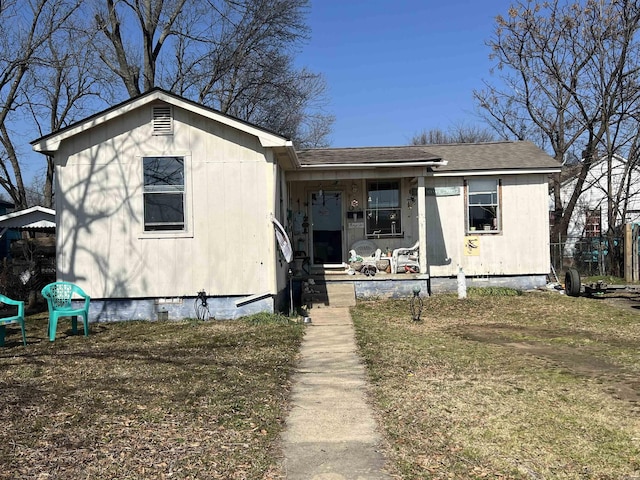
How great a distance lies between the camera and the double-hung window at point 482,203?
14.2m

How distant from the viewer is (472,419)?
4.74 metres

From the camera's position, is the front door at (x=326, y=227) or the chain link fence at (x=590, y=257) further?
the chain link fence at (x=590, y=257)

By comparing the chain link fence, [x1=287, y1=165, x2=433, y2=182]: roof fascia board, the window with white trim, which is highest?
[x1=287, y1=165, x2=433, y2=182]: roof fascia board

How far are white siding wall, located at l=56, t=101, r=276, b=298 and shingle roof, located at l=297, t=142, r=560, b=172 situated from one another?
9.51 feet

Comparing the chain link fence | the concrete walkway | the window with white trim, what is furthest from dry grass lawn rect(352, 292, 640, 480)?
the window with white trim

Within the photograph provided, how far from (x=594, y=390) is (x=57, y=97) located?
93.8ft

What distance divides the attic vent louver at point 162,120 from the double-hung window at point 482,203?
7765 mm

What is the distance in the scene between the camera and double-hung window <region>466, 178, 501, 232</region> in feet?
46.6

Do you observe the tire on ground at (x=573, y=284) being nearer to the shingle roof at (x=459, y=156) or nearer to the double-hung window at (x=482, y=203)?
the double-hung window at (x=482, y=203)

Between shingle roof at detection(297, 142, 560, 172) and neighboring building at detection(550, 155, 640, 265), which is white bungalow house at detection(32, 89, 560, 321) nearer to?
shingle roof at detection(297, 142, 560, 172)

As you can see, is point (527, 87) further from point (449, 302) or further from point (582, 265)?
point (449, 302)

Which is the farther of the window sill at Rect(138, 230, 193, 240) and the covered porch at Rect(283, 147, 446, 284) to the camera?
the covered porch at Rect(283, 147, 446, 284)

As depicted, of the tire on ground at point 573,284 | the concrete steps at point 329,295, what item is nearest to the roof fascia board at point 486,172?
the tire on ground at point 573,284

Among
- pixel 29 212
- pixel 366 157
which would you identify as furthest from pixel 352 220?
pixel 29 212
